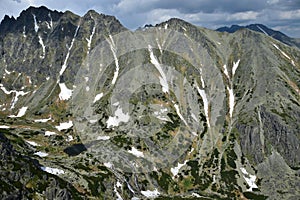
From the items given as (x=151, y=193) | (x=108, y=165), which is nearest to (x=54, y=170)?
(x=108, y=165)

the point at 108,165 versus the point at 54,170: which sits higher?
the point at 54,170

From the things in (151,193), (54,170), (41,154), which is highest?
(54,170)

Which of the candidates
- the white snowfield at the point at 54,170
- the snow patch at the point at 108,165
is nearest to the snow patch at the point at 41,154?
the snow patch at the point at 108,165

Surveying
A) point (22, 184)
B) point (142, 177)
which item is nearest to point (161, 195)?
point (142, 177)

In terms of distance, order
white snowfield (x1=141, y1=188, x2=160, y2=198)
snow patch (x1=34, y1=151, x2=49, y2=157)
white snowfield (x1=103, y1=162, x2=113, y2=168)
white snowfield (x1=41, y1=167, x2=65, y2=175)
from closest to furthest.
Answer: white snowfield (x1=41, y1=167, x2=65, y2=175) < white snowfield (x1=141, y1=188, x2=160, y2=198) < white snowfield (x1=103, y1=162, x2=113, y2=168) < snow patch (x1=34, y1=151, x2=49, y2=157)

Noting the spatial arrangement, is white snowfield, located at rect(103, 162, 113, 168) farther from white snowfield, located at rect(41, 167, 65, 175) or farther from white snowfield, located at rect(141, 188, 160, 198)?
white snowfield, located at rect(41, 167, 65, 175)

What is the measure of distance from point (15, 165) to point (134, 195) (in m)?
72.0

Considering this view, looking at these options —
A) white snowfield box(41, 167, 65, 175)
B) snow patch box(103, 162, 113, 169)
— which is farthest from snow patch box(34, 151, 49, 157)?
white snowfield box(41, 167, 65, 175)

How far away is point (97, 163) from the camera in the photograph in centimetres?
17900

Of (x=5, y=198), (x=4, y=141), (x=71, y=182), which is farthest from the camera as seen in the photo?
(x=71, y=182)

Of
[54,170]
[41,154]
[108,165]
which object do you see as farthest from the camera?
[41,154]

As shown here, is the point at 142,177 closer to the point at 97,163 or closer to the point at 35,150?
the point at 97,163

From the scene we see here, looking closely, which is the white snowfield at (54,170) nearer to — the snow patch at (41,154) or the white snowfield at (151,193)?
the snow patch at (41,154)

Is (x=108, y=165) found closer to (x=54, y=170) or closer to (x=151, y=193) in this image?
(x=151, y=193)
